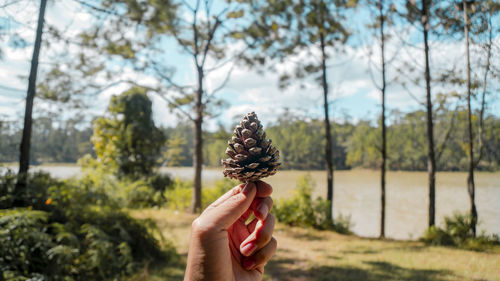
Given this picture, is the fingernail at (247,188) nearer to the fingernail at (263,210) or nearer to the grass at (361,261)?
the fingernail at (263,210)

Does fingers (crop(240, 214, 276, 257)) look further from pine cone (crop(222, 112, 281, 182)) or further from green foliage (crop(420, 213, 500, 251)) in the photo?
green foliage (crop(420, 213, 500, 251))

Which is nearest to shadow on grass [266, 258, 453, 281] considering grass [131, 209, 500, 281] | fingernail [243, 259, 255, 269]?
grass [131, 209, 500, 281]

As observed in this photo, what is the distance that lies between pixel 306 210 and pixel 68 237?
796 centimetres

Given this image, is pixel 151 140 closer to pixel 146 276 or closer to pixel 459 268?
pixel 146 276

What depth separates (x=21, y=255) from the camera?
11.6 feet

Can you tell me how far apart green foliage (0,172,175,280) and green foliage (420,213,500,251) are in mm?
7195

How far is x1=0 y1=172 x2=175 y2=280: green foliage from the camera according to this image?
354 cm

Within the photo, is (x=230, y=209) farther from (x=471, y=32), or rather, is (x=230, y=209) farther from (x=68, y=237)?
(x=471, y=32)

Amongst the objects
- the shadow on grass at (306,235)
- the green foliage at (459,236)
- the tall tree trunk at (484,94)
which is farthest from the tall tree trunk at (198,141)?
the tall tree trunk at (484,94)

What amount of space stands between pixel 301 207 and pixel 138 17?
25.5 feet

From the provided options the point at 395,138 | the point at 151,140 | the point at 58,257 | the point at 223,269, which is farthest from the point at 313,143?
the point at 223,269

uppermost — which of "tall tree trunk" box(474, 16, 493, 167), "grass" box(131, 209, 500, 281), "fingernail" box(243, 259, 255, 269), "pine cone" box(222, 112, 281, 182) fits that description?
"tall tree trunk" box(474, 16, 493, 167)

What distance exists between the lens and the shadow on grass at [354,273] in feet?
18.4

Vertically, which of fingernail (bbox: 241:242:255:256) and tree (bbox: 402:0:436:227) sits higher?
tree (bbox: 402:0:436:227)
